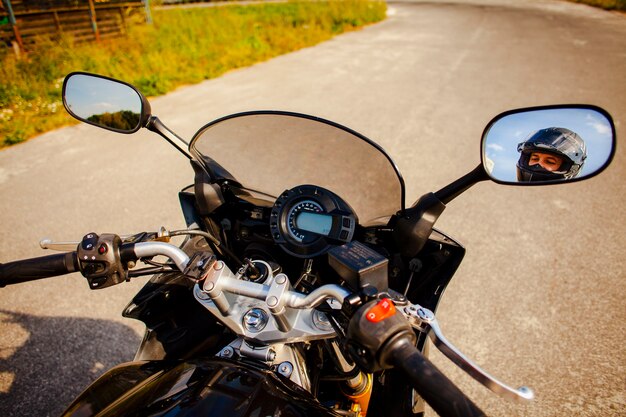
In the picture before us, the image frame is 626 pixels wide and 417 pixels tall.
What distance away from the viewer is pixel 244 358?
1142 millimetres

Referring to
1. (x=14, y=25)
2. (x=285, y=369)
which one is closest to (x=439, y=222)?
(x=285, y=369)

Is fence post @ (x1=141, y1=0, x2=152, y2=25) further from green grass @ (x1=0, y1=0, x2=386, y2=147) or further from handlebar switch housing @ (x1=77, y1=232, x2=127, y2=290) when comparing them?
handlebar switch housing @ (x1=77, y1=232, x2=127, y2=290)

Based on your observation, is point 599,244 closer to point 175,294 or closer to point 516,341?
point 516,341

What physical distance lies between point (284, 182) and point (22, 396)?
224cm

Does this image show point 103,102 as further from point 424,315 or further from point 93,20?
point 93,20

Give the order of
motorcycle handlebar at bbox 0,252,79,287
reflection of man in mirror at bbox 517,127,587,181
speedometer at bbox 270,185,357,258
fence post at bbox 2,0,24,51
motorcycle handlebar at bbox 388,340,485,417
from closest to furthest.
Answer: motorcycle handlebar at bbox 388,340,485,417, motorcycle handlebar at bbox 0,252,79,287, reflection of man in mirror at bbox 517,127,587,181, speedometer at bbox 270,185,357,258, fence post at bbox 2,0,24,51

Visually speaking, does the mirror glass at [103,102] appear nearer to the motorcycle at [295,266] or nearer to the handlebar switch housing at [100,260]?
the motorcycle at [295,266]

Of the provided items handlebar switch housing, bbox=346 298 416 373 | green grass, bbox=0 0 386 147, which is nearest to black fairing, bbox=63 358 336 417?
handlebar switch housing, bbox=346 298 416 373

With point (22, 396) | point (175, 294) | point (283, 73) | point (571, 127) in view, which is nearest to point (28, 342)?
point (22, 396)

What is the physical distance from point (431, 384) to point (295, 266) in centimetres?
91

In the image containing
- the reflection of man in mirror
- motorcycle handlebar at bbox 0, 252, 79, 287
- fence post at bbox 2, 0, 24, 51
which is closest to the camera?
motorcycle handlebar at bbox 0, 252, 79, 287

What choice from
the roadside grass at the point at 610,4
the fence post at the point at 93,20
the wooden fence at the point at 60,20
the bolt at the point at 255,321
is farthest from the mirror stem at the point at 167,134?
the roadside grass at the point at 610,4

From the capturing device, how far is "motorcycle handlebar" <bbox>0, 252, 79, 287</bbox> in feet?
3.39

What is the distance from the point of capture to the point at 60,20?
976cm
